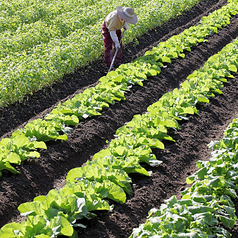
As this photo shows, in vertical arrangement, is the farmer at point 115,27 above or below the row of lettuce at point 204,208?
above

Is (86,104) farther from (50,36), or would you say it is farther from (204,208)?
(50,36)

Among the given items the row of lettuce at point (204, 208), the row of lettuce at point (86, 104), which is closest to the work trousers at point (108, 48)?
the row of lettuce at point (86, 104)

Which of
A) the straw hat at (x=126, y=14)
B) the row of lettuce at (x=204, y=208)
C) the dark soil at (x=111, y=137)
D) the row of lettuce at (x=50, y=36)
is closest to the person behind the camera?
the row of lettuce at (x=204, y=208)

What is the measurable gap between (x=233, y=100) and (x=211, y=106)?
82 cm

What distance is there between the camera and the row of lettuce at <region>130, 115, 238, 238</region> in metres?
3.84

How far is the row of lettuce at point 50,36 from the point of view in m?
8.28

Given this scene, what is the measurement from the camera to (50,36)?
11625 millimetres

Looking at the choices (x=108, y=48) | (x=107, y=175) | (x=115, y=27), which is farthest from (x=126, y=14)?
(x=107, y=175)

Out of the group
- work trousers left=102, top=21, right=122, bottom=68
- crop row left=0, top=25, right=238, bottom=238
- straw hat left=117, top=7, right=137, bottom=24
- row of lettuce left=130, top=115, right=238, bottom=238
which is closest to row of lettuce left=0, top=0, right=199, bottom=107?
work trousers left=102, top=21, right=122, bottom=68

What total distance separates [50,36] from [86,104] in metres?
5.04

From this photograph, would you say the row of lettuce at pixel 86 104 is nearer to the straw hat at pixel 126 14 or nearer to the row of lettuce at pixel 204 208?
the straw hat at pixel 126 14

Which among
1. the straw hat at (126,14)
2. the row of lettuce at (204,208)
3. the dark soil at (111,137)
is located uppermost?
the straw hat at (126,14)

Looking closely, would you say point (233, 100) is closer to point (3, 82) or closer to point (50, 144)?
point (50, 144)

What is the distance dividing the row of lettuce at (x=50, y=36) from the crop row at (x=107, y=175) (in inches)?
112
